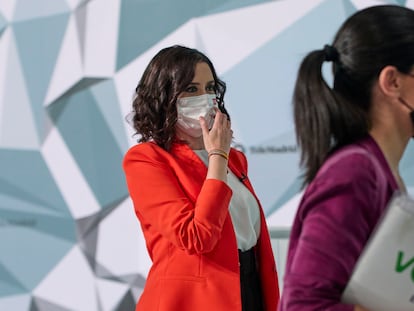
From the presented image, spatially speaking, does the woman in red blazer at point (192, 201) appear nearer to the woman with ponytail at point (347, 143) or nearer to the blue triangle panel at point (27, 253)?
the woman with ponytail at point (347, 143)

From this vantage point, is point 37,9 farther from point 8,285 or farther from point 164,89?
point 164,89

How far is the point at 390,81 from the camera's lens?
1.03 metres

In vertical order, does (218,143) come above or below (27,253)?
above

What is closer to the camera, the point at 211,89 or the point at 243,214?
the point at 243,214

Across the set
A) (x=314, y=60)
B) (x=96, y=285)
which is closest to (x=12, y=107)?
(x=96, y=285)

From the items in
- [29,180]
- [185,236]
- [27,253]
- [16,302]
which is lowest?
[16,302]

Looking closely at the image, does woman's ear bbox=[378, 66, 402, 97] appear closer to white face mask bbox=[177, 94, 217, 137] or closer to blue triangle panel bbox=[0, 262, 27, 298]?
white face mask bbox=[177, 94, 217, 137]

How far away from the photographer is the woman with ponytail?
0.95 meters

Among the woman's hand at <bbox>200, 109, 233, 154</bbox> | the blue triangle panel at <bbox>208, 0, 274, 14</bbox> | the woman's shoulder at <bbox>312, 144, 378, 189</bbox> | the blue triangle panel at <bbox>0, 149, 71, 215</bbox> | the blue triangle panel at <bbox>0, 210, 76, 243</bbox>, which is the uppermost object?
the woman's shoulder at <bbox>312, 144, 378, 189</bbox>

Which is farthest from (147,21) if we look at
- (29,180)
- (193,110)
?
(193,110)

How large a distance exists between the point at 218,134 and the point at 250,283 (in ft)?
1.36

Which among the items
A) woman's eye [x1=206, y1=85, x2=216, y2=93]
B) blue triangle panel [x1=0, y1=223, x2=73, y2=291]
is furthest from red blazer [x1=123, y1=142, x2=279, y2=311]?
blue triangle panel [x1=0, y1=223, x2=73, y2=291]

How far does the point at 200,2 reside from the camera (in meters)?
2.88

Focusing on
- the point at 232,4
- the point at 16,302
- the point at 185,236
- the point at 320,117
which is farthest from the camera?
the point at 16,302
